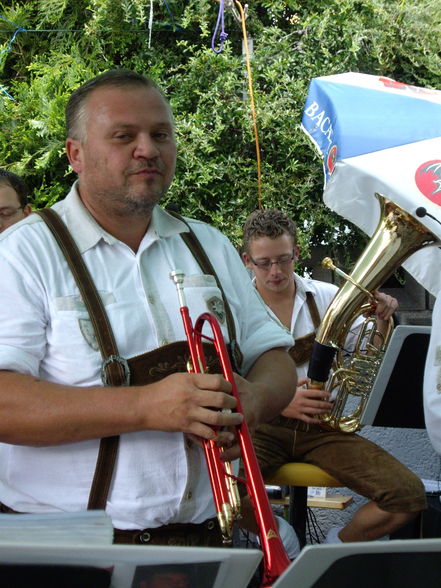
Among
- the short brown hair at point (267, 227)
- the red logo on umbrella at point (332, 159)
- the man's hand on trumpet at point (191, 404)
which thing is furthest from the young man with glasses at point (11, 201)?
the man's hand on trumpet at point (191, 404)

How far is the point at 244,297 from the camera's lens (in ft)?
6.88

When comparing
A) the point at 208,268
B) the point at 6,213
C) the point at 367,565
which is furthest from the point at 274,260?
the point at 367,565

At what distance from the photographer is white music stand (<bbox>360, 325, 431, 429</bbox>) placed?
2.78m

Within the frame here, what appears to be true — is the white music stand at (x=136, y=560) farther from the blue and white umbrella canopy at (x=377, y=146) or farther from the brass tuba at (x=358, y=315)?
the blue and white umbrella canopy at (x=377, y=146)

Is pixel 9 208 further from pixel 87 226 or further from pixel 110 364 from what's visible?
pixel 110 364

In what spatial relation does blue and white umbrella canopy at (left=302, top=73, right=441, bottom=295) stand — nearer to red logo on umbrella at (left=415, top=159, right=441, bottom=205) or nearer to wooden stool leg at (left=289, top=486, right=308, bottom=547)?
red logo on umbrella at (left=415, top=159, right=441, bottom=205)

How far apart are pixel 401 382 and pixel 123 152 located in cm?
149

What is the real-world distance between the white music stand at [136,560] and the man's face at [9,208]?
2.55 meters

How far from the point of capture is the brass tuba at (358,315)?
3.18 meters

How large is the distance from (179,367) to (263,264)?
2054 millimetres

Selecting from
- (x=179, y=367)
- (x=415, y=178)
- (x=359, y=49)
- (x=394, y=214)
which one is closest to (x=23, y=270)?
(x=179, y=367)

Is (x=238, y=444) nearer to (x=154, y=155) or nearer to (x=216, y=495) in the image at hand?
(x=216, y=495)

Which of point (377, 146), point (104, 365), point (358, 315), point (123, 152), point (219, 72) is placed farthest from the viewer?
point (219, 72)

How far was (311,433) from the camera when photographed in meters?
3.46
